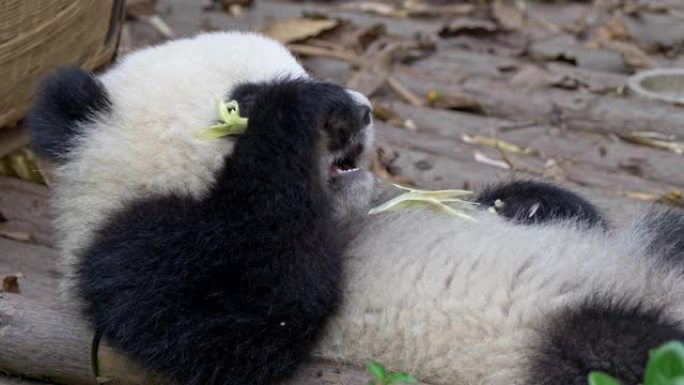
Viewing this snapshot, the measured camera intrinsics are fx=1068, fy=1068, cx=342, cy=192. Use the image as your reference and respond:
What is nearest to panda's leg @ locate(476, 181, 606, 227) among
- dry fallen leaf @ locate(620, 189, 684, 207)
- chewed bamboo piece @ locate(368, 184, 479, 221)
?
chewed bamboo piece @ locate(368, 184, 479, 221)

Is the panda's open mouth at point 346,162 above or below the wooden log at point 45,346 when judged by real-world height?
above

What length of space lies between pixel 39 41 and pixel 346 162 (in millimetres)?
1373

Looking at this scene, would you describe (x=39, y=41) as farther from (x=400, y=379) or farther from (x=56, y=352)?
(x=400, y=379)

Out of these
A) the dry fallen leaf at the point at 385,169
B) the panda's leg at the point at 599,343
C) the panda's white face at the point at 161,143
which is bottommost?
the dry fallen leaf at the point at 385,169

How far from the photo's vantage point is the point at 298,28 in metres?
5.63

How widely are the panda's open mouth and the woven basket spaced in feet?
4.23

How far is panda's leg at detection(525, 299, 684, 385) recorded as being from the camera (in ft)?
7.51

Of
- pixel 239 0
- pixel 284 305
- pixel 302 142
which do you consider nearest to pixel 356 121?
pixel 302 142

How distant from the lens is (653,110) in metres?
4.78

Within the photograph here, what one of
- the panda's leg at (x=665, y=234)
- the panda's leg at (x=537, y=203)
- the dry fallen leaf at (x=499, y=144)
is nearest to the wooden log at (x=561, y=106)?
the dry fallen leaf at (x=499, y=144)

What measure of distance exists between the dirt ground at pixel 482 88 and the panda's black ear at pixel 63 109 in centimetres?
67

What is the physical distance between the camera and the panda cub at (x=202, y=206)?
8.18 ft

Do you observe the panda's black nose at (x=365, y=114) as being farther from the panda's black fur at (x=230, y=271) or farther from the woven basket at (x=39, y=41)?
the woven basket at (x=39, y=41)

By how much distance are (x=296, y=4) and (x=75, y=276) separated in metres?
4.08
